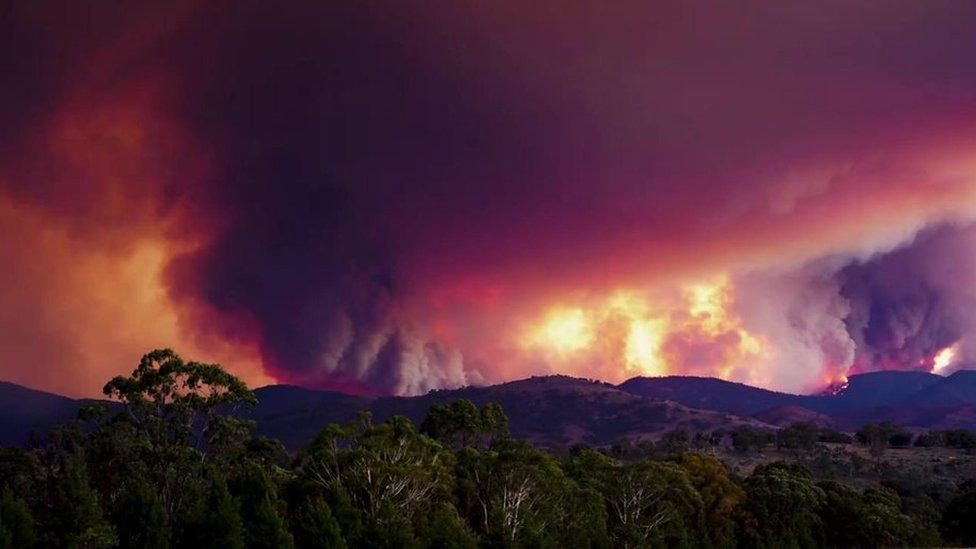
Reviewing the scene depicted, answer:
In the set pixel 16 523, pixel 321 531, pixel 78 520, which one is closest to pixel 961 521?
pixel 321 531

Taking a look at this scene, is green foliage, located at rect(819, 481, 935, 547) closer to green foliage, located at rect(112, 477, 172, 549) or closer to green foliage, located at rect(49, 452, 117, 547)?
green foliage, located at rect(112, 477, 172, 549)

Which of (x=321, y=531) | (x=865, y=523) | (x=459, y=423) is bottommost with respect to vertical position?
(x=321, y=531)

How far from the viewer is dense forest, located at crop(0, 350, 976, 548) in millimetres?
54344

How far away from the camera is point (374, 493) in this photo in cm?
6725

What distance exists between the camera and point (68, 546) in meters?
50.4

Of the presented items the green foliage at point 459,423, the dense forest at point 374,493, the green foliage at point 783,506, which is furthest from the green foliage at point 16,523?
the green foliage at point 783,506

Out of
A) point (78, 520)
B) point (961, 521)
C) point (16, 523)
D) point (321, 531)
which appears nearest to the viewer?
point (16, 523)

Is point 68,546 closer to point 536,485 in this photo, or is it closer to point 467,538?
point 467,538

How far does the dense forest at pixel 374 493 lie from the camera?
178ft

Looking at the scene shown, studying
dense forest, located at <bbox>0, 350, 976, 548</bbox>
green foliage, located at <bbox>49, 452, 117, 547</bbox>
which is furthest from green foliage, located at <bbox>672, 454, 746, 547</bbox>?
green foliage, located at <bbox>49, 452, 117, 547</bbox>

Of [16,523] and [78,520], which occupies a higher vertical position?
[78,520]

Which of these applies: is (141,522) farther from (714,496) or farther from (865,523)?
(865,523)

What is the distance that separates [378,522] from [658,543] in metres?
29.9

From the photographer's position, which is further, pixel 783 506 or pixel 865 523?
pixel 783 506
